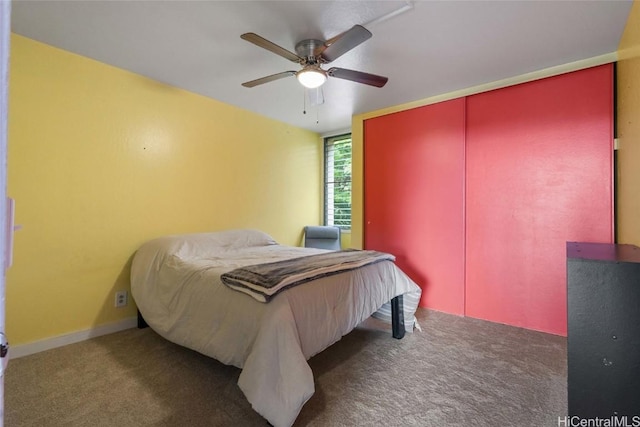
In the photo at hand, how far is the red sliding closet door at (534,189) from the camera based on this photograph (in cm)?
240

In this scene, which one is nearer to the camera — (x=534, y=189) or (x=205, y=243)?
(x=534, y=189)

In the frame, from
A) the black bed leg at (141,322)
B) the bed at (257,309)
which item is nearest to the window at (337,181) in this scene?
the bed at (257,309)

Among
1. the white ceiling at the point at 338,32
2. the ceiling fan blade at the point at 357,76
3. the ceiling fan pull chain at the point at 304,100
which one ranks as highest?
the ceiling fan pull chain at the point at 304,100

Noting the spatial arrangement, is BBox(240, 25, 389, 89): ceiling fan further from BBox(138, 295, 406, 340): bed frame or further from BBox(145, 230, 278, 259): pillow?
BBox(138, 295, 406, 340): bed frame

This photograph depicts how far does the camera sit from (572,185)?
2498 mm

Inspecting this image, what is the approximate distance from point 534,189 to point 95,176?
389 cm

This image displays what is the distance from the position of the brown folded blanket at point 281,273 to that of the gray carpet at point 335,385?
660 mm

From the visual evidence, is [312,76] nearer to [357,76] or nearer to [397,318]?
[357,76]

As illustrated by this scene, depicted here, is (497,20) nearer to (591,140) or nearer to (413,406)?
(591,140)

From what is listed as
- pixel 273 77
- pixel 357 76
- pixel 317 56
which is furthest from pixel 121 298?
pixel 357 76

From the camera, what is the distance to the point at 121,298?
264cm

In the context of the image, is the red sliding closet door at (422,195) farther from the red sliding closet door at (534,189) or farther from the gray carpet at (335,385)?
the gray carpet at (335,385)

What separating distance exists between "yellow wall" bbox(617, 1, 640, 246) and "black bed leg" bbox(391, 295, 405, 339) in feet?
5.12

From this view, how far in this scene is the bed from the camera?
1.39 metres
